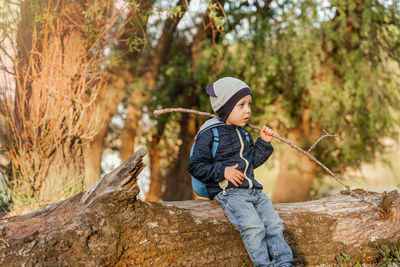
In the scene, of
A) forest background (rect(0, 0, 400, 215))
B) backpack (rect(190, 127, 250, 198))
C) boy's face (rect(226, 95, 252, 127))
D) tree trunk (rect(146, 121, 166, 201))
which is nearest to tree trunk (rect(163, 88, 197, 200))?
forest background (rect(0, 0, 400, 215))

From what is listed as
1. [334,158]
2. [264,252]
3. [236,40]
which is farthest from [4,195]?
[334,158]

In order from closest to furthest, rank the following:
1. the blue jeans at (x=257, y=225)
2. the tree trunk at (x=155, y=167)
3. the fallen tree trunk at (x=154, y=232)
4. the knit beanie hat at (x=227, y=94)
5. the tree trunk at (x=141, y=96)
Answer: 1. the fallen tree trunk at (x=154, y=232)
2. the blue jeans at (x=257, y=225)
3. the knit beanie hat at (x=227, y=94)
4. the tree trunk at (x=141, y=96)
5. the tree trunk at (x=155, y=167)

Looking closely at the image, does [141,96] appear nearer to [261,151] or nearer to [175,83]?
[175,83]

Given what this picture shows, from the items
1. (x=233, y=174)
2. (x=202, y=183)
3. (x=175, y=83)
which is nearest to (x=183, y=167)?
(x=175, y=83)

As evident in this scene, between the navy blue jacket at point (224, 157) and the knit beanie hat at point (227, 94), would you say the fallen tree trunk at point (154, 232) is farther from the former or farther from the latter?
the knit beanie hat at point (227, 94)

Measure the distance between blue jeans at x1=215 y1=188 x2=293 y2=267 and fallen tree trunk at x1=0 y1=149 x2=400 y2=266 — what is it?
24 centimetres

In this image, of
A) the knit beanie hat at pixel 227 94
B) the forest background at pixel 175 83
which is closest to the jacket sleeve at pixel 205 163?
the knit beanie hat at pixel 227 94

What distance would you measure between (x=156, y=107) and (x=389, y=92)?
206 inches

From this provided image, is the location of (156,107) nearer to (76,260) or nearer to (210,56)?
(210,56)

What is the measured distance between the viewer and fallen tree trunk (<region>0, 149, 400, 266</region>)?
3061 mm

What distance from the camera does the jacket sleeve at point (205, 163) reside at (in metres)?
3.45

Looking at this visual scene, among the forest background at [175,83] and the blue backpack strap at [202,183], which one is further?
the forest background at [175,83]

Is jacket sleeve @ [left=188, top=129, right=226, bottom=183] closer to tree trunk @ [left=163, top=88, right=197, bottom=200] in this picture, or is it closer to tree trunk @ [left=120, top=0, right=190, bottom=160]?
tree trunk @ [left=120, top=0, right=190, bottom=160]

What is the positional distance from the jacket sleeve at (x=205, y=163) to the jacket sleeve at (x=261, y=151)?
40cm
